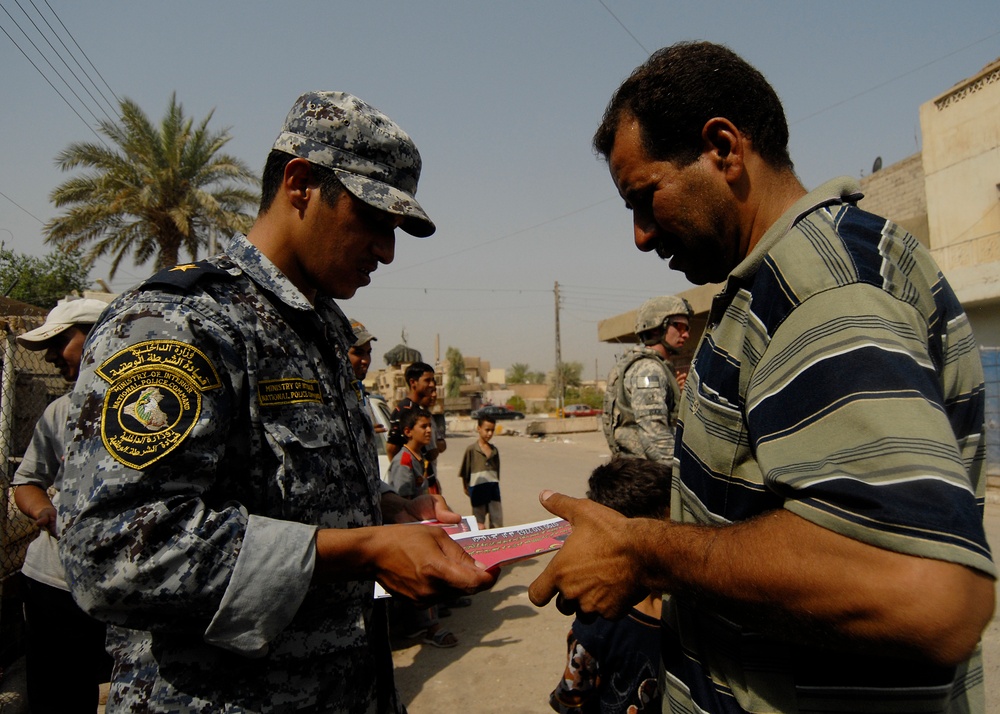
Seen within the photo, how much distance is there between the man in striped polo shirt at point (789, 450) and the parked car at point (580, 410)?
3517 cm

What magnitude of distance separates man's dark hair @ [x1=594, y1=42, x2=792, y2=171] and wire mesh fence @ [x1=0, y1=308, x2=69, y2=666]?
11.8ft

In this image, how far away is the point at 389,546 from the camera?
123 cm

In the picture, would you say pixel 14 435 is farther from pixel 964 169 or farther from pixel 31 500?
pixel 964 169

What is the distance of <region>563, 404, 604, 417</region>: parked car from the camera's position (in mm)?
37100

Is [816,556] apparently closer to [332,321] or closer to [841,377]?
[841,377]

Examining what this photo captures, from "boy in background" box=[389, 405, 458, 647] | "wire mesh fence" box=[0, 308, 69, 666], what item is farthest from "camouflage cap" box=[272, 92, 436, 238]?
"boy in background" box=[389, 405, 458, 647]

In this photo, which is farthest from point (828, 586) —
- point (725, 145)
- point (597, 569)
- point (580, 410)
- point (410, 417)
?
point (580, 410)

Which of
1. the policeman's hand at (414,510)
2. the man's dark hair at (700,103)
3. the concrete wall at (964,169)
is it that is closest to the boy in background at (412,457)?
the policeman's hand at (414,510)

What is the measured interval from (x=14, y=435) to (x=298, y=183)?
12.4 feet

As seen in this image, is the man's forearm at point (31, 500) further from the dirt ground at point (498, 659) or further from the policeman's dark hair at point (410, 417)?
the policeman's dark hair at point (410, 417)

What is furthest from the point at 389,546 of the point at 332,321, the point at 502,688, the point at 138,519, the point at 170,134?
the point at 170,134

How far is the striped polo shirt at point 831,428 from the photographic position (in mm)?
844

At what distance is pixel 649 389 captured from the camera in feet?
14.1

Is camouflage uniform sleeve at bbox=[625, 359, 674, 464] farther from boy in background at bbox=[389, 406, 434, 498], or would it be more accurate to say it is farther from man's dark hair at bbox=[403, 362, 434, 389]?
man's dark hair at bbox=[403, 362, 434, 389]
